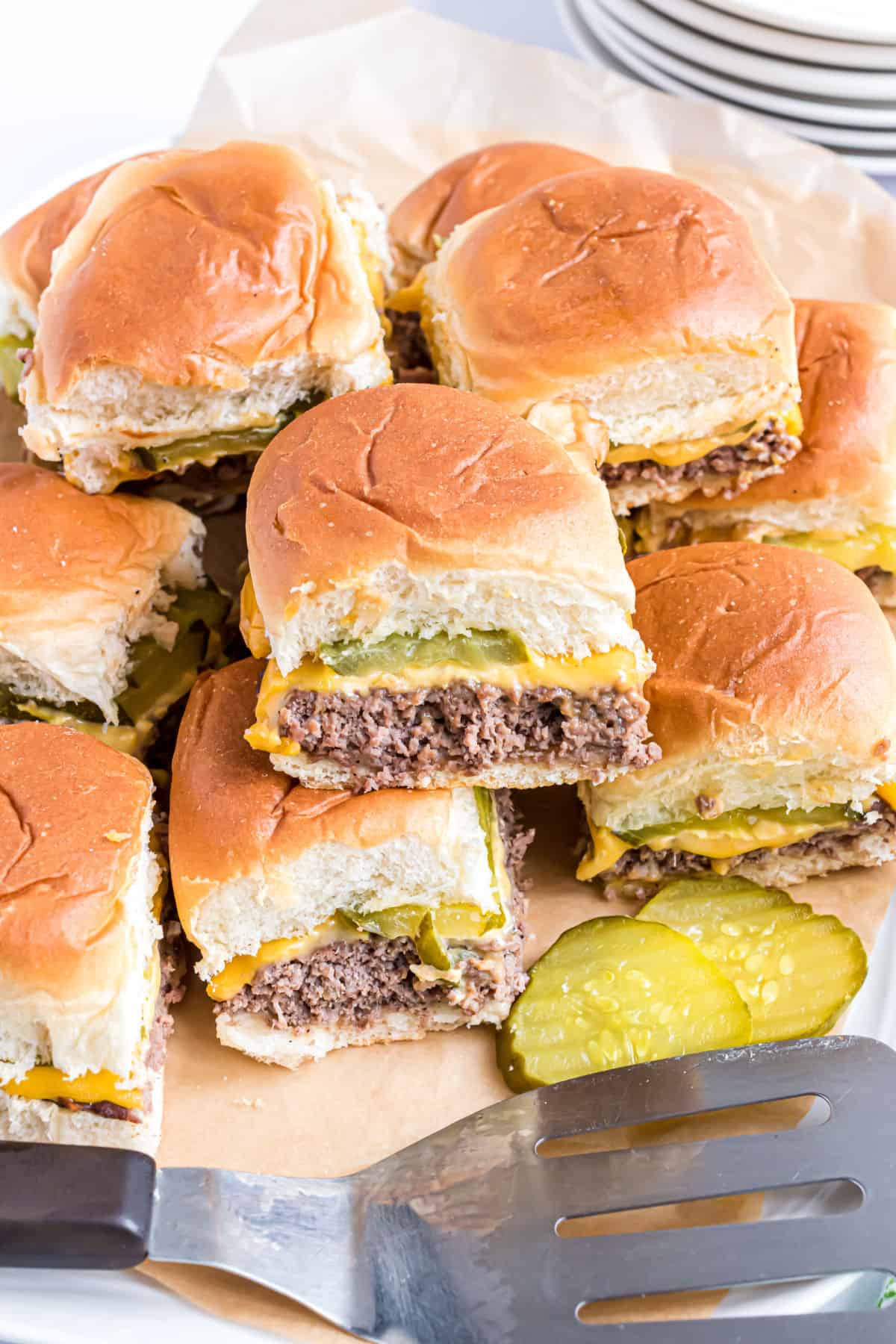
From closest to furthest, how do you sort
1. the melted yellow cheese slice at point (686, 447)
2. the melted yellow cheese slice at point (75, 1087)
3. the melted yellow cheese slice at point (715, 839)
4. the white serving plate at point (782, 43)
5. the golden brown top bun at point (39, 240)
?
the melted yellow cheese slice at point (75, 1087) → the melted yellow cheese slice at point (715, 839) → the melted yellow cheese slice at point (686, 447) → the golden brown top bun at point (39, 240) → the white serving plate at point (782, 43)

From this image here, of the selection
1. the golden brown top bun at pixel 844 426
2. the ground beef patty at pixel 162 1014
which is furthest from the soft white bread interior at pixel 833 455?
the ground beef patty at pixel 162 1014

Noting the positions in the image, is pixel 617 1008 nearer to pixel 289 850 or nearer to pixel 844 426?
pixel 289 850

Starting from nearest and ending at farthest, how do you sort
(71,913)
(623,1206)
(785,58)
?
(623,1206), (71,913), (785,58)

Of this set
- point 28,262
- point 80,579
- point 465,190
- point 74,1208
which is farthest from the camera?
point 465,190

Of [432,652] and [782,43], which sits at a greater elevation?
[782,43]

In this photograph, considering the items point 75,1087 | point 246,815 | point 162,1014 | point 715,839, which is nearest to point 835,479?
point 715,839

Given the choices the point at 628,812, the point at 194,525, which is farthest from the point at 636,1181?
the point at 194,525

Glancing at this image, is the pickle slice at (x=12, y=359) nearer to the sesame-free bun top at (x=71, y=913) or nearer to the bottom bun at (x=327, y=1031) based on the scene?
the sesame-free bun top at (x=71, y=913)
